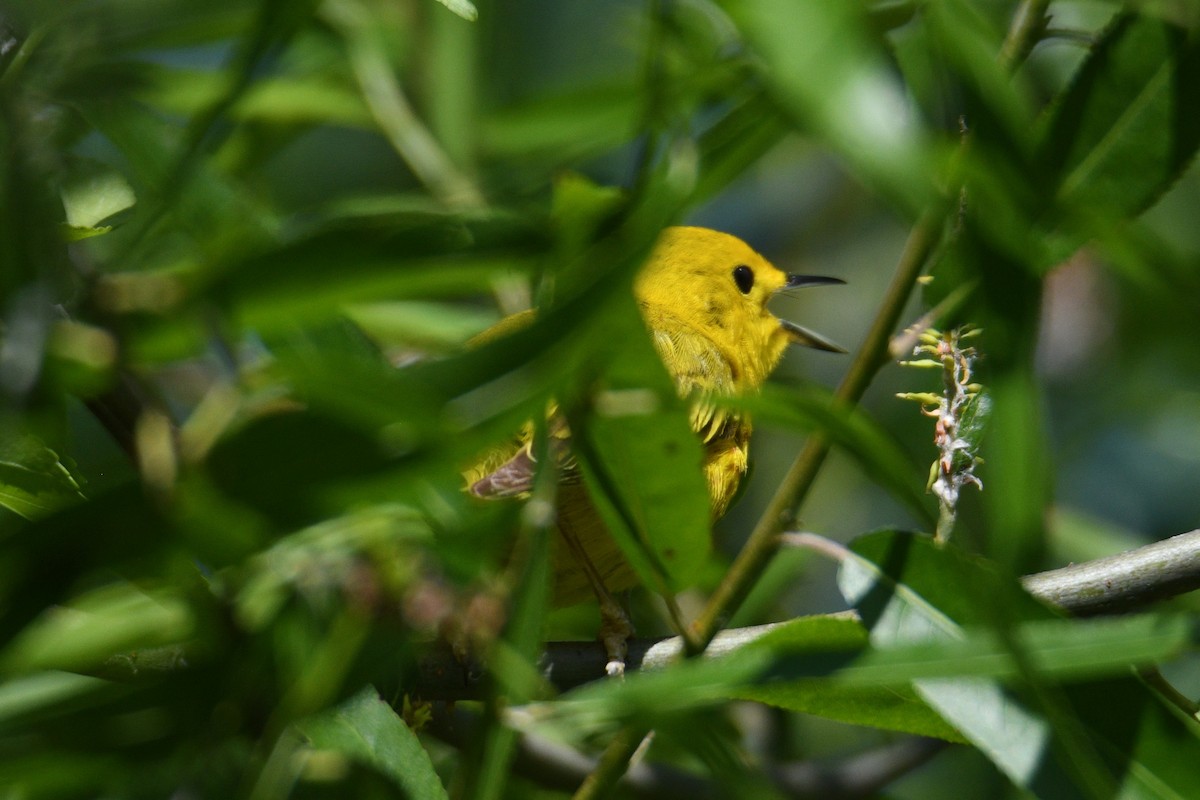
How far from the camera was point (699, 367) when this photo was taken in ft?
9.02

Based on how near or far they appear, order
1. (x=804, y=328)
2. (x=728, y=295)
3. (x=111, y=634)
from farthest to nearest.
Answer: (x=804, y=328)
(x=728, y=295)
(x=111, y=634)

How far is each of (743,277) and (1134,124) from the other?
1.93 m

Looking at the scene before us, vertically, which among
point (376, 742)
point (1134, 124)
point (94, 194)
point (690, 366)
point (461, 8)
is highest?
point (461, 8)

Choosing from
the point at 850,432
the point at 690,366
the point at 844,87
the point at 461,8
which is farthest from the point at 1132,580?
the point at 690,366

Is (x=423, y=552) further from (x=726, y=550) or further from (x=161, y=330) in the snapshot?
(x=726, y=550)

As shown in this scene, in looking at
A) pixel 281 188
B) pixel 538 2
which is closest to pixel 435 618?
pixel 281 188

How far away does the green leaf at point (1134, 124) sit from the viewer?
1321 mm

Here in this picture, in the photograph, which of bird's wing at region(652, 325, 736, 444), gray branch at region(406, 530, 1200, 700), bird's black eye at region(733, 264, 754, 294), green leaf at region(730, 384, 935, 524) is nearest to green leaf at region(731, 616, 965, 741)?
gray branch at region(406, 530, 1200, 700)

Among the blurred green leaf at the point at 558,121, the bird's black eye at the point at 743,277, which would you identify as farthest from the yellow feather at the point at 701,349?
the blurred green leaf at the point at 558,121

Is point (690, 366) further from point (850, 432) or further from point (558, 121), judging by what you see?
point (850, 432)

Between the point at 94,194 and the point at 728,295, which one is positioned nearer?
the point at 94,194

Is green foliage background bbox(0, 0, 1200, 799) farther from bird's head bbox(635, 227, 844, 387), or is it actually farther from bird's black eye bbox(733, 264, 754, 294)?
bird's black eye bbox(733, 264, 754, 294)

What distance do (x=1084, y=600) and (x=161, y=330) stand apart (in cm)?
101

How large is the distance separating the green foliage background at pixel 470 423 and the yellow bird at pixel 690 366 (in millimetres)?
324
